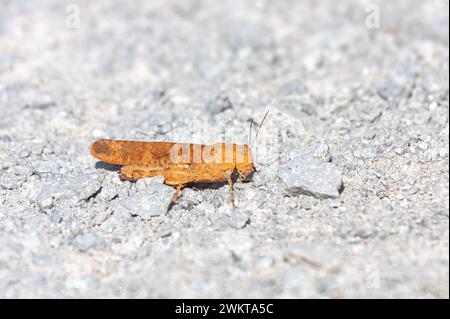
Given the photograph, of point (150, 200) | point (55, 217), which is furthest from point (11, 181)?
point (150, 200)

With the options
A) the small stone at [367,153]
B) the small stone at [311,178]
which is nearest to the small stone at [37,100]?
the small stone at [311,178]

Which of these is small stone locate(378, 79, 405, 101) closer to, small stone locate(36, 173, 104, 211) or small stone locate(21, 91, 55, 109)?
small stone locate(36, 173, 104, 211)

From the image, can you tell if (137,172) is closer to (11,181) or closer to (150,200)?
(150,200)

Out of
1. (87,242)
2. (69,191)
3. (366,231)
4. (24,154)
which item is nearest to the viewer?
(366,231)

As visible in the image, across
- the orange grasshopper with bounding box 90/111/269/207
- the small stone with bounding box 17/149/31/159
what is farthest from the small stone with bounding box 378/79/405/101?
the small stone with bounding box 17/149/31/159

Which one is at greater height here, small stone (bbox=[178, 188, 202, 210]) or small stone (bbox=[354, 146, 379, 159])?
small stone (bbox=[354, 146, 379, 159])
